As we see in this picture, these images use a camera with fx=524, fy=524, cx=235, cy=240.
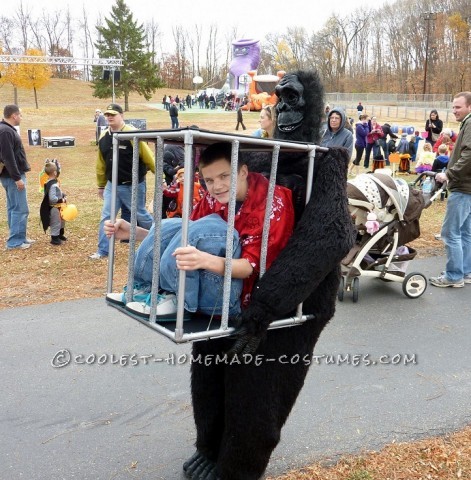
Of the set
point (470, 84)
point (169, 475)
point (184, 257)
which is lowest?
point (169, 475)

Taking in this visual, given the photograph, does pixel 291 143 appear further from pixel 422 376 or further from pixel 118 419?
pixel 422 376

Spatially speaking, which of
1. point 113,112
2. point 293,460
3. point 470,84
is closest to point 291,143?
point 293,460

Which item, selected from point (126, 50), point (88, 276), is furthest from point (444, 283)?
point (126, 50)

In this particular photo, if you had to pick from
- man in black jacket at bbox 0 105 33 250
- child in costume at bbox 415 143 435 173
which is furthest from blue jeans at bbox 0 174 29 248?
child in costume at bbox 415 143 435 173

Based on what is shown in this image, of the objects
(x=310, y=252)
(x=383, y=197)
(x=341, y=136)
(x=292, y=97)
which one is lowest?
(x=383, y=197)

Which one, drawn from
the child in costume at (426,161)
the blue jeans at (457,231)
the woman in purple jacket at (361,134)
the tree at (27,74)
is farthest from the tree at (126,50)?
the blue jeans at (457,231)

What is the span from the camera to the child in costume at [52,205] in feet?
23.6

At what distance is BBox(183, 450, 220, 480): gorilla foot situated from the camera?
2.58 m

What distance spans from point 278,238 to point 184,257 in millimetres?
475

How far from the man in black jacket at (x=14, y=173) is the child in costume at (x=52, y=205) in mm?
260

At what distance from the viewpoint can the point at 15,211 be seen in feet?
23.3

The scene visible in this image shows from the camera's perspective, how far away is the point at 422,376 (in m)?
3.76

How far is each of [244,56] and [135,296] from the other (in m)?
41.4

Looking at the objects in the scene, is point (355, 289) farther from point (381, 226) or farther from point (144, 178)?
point (144, 178)
